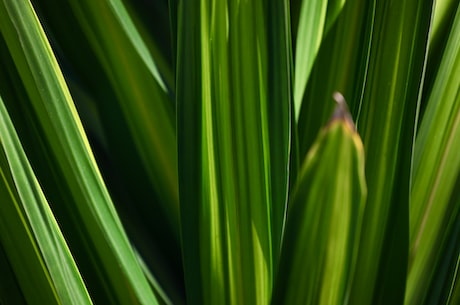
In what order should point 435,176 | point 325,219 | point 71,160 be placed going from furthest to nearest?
point 435,176 → point 71,160 → point 325,219

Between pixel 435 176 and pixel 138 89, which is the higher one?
pixel 138 89

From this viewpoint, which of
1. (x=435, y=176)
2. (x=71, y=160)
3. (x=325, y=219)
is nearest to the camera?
(x=325, y=219)

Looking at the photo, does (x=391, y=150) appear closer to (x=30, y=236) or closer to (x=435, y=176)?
(x=435, y=176)

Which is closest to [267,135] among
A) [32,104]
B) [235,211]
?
[235,211]

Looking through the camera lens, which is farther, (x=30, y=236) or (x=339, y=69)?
(x=339, y=69)

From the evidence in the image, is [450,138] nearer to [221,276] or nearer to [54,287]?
[221,276]

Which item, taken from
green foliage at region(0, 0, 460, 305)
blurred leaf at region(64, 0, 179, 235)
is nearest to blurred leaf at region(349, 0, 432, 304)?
green foliage at region(0, 0, 460, 305)

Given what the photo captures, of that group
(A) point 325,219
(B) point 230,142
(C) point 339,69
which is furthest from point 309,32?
(A) point 325,219
